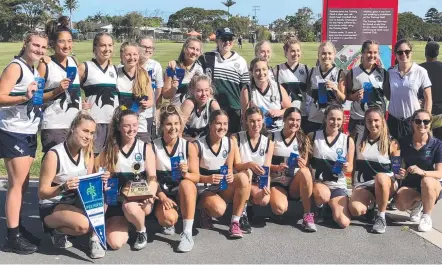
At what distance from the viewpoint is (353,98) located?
6008 millimetres

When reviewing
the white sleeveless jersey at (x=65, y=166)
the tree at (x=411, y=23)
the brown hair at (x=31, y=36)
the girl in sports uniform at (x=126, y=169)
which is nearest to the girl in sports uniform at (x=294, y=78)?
the girl in sports uniform at (x=126, y=169)

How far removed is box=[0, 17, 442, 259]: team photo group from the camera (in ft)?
15.1

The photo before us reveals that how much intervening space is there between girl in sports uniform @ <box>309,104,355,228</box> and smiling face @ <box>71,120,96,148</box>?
7.89 feet

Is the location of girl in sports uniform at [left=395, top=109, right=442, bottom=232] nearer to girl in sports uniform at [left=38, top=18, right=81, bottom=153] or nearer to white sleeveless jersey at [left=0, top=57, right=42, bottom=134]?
girl in sports uniform at [left=38, top=18, right=81, bottom=153]

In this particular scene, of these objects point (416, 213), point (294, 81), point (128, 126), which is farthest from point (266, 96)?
point (416, 213)

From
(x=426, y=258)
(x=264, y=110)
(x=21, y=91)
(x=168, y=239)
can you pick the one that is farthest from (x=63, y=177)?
(x=426, y=258)

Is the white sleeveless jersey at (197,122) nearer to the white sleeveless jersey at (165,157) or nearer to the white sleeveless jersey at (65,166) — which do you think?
the white sleeveless jersey at (165,157)

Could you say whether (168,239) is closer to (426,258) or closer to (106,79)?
(106,79)

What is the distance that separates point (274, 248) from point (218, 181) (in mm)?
843

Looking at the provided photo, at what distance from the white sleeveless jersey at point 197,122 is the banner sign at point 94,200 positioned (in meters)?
1.46

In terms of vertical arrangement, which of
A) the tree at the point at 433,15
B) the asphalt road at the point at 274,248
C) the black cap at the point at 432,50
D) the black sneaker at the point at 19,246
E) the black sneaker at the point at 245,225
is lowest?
the asphalt road at the point at 274,248

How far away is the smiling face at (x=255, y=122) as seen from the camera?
522 cm

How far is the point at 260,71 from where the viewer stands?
5.73 meters

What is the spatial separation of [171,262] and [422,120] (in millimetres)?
2985
